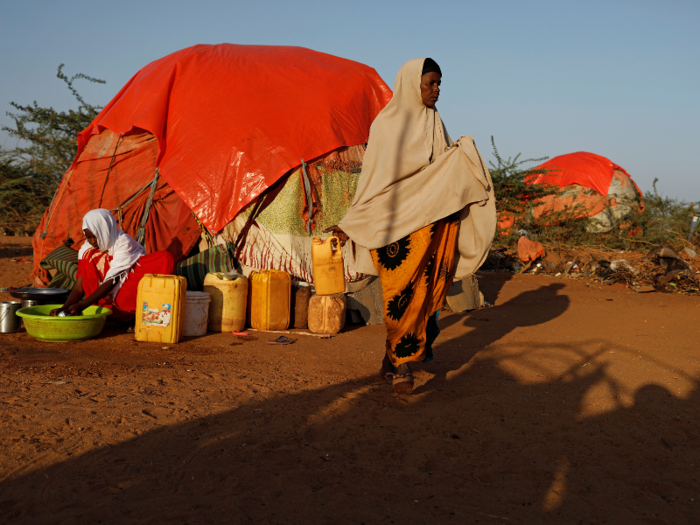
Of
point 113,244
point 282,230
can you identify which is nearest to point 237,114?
point 282,230

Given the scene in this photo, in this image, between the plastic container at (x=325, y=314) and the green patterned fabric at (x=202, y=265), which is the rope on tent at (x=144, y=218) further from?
the plastic container at (x=325, y=314)

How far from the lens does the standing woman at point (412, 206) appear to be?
10.0 ft

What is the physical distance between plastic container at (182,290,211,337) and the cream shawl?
6.38 feet

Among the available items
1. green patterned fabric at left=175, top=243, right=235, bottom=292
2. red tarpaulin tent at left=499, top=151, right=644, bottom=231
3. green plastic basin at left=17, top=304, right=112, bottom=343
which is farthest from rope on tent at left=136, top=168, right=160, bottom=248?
red tarpaulin tent at left=499, top=151, right=644, bottom=231

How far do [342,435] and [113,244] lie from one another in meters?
3.01

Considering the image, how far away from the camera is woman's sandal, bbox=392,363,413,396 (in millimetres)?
2938

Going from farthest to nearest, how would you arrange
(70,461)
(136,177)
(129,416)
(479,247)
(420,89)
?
(136,177)
(479,247)
(420,89)
(129,416)
(70,461)

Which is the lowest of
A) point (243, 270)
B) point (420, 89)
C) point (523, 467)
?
point (523, 467)

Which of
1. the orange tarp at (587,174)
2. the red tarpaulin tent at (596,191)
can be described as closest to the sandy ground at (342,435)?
the red tarpaulin tent at (596,191)

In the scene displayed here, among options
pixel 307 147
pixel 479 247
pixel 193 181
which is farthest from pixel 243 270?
pixel 479 247

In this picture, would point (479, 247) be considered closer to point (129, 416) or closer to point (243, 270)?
point (129, 416)

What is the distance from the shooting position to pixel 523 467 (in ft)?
7.00

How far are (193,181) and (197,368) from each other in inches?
97.8

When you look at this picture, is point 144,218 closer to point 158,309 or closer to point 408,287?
point 158,309
